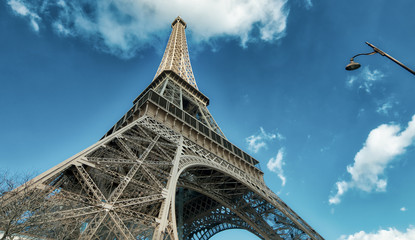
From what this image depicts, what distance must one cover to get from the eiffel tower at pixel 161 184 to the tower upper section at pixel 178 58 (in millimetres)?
5890

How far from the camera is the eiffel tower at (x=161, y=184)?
9.80 m

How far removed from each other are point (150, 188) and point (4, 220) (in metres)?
5.98

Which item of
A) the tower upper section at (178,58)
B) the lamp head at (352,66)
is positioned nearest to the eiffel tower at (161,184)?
the tower upper section at (178,58)

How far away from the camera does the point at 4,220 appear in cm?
730

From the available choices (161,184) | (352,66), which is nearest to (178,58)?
(161,184)

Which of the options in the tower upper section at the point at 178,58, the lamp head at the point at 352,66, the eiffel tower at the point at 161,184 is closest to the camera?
the lamp head at the point at 352,66

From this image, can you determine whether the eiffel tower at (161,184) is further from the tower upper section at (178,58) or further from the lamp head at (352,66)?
the lamp head at (352,66)

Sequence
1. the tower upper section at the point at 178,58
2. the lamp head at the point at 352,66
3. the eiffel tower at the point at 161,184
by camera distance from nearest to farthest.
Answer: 1. the lamp head at the point at 352,66
2. the eiffel tower at the point at 161,184
3. the tower upper section at the point at 178,58

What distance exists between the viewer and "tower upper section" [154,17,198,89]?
42781mm

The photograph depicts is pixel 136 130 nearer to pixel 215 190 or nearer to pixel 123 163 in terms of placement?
pixel 123 163

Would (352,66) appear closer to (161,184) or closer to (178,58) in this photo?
(161,184)

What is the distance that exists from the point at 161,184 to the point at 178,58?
38.9 meters

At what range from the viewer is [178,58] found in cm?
4800

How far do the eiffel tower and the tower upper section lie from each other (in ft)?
19.3
